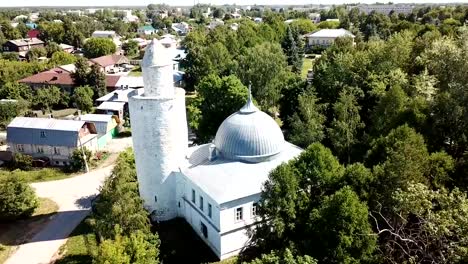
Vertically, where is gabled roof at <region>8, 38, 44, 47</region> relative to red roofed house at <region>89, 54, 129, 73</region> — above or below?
above

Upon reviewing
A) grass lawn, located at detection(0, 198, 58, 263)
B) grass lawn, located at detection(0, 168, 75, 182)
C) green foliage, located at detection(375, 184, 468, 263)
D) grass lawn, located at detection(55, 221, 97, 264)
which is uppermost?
green foliage, located at detection(375, 184, 468, 263)

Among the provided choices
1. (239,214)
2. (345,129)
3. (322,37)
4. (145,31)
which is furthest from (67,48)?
(239,214)

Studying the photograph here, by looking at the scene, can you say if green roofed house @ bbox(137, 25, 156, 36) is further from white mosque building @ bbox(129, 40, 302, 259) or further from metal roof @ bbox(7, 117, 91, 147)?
white mosque building @ bbox(129, 40, 302, 259)

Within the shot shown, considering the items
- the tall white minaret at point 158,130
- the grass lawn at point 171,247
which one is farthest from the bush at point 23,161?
the tall white minaret at point 158,130

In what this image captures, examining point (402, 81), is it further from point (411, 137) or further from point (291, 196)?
point (291, 196)

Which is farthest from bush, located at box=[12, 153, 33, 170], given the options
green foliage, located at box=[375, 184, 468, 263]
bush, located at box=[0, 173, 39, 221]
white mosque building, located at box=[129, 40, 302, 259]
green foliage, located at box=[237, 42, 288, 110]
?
green foliage, located at box=[375, 184, 468, 263]

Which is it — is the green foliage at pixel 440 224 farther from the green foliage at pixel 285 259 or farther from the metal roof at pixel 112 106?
the metal roof at pixel 112 106
